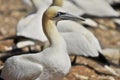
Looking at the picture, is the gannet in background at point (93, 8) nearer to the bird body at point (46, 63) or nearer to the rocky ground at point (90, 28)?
the rocky ground at point (90, 28)

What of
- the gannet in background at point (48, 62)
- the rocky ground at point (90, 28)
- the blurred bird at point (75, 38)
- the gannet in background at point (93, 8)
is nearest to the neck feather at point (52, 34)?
the gannet in background at point (48, 62)

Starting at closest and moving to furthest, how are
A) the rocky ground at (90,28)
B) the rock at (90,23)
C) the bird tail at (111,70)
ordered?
the rocky ground at (90,28)
the bird tail at (111,70)
the rock at (90,23)

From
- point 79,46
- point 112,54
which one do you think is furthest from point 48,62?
point 112,54

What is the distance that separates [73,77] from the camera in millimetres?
9656

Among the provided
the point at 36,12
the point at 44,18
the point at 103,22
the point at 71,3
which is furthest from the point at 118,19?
the point at 44,18

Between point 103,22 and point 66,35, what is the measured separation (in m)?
5.33

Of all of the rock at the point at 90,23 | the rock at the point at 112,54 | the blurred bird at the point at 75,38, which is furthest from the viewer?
the rock at the point at 90,23

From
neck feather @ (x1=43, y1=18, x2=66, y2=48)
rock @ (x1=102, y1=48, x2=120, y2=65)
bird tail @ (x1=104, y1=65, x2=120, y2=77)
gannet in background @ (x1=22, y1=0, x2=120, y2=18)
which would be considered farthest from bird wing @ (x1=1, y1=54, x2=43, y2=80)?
gannet in background @ (x1=22, y1=0, x2=120, y2=18)

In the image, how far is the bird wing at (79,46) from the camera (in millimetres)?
10328

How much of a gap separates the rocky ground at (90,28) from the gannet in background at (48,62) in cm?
149

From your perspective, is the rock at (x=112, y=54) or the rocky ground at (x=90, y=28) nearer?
the rocky ground at (x=90, y=28)

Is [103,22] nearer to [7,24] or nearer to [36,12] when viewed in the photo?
[7,24]

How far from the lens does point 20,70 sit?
8.08m

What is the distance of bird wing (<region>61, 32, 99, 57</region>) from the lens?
10328mm
